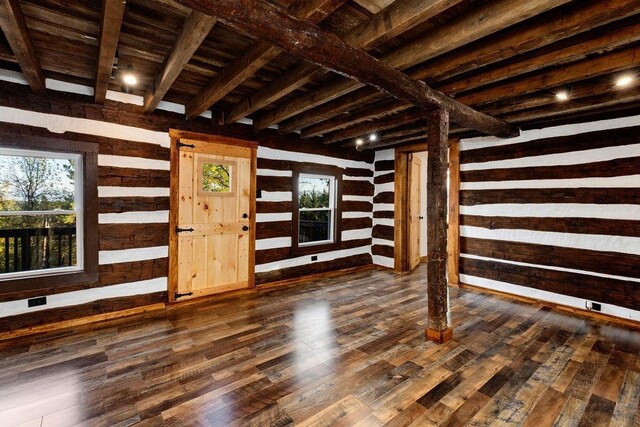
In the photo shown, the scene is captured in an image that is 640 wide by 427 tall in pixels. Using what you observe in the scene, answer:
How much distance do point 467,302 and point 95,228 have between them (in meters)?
4.90

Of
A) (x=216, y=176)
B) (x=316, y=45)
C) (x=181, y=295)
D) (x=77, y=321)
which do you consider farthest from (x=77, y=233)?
(x=316, y=45)

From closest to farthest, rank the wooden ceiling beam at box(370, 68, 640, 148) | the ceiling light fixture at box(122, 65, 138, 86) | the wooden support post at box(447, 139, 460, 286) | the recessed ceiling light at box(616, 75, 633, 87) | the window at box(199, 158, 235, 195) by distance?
the recessed ceiling light at box(616, 75, 633, 87) → the ceiling light fixture at box(122, 65, 138, 86) → the wooden ceiling beam at box(370, 68, 640, 148) → the window at box(199, 158, 235, 195) → the wooden support post at box(447, 139, 460, 286)

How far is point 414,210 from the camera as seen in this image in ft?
20.9

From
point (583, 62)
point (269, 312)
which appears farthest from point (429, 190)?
point (269, 312)

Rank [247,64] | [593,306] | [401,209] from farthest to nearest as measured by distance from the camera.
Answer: [401,209] → [593,306] → [247,64]

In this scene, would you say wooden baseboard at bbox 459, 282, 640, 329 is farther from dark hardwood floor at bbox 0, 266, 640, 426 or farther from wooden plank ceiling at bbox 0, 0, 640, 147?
wooden plank ceiling at bbox 0, 0, 640, 147

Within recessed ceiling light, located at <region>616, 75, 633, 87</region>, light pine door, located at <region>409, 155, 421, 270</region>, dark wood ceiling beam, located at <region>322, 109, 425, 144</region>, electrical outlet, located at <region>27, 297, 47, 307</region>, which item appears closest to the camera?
recessed ceiling light, located at <region>616, 75, 633, 87</region>

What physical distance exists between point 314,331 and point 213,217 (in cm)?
215

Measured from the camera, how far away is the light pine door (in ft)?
20.1

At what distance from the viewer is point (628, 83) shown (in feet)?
9.50

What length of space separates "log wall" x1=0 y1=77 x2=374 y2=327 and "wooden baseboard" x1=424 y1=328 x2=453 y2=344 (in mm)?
2657

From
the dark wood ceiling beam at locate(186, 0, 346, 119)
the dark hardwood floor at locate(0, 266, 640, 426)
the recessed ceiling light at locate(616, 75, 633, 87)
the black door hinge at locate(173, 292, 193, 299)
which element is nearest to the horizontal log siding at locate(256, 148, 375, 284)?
the black door hinge at locate(173, 292, 193, 299)

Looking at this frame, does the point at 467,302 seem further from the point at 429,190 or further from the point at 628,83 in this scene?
the point at 628,83

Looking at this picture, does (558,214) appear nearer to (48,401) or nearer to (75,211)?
(48,401)
